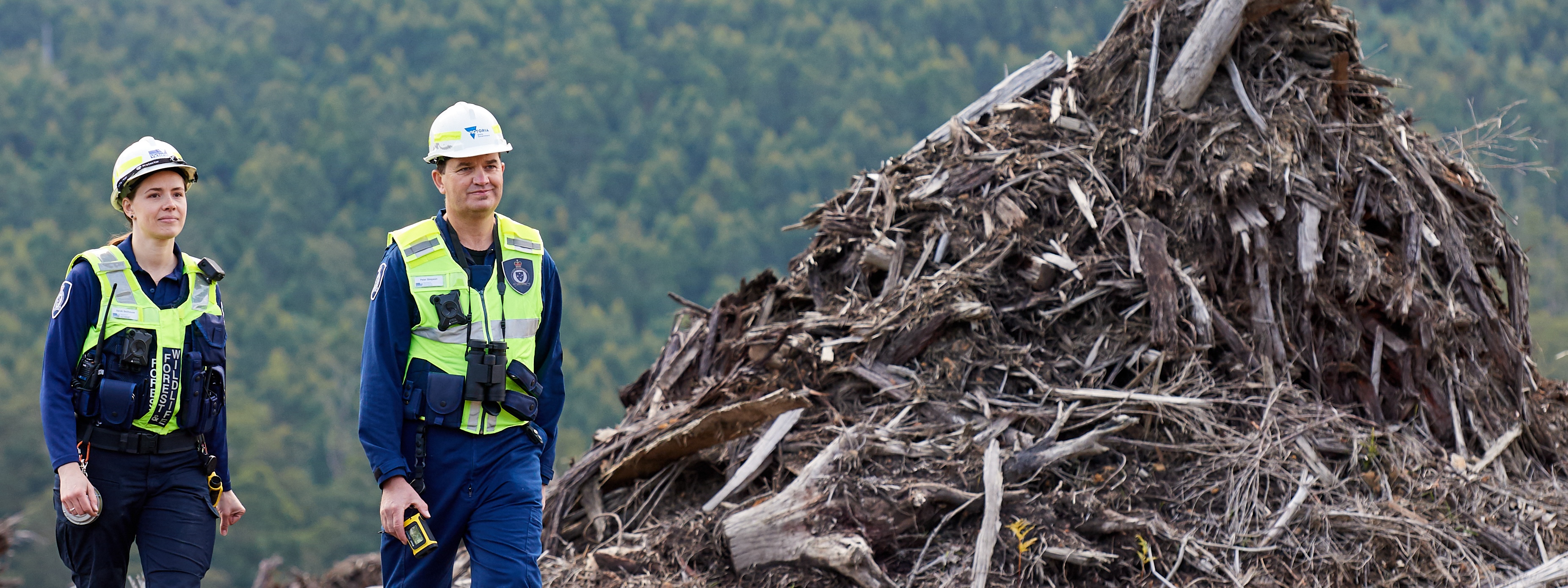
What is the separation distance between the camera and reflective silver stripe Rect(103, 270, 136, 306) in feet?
11.2

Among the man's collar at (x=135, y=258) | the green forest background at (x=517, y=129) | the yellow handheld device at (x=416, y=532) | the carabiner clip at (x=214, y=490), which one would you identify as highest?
the green forest background at (x=517, y=129)

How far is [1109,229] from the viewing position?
5586mm

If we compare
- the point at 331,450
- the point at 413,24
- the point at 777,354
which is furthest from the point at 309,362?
the point at 777,354

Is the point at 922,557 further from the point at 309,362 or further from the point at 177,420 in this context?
the point at 309,362

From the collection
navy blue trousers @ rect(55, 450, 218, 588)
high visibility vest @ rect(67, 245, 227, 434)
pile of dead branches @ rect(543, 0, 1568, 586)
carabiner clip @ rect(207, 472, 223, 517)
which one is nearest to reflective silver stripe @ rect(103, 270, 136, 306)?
high visibility vest @ rect(67, 245, 227, 434)

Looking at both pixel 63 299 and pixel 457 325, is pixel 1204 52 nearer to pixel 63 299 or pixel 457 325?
pixel 457 325

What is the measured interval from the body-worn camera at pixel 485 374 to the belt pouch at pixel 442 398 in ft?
0.07

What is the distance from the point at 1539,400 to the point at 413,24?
7965 centimetres

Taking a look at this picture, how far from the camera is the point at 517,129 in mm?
71875

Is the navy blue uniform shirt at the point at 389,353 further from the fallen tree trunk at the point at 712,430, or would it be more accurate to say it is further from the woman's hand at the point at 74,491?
the fallen tree trunk at the point at 712,430

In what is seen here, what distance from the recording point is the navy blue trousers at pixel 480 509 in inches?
129

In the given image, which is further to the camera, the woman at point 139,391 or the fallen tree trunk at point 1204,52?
the fallen tree trunk at point 1204,52

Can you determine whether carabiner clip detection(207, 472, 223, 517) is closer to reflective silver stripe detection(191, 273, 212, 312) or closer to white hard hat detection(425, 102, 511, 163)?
reflective silver stripe detection(191, 273, 212, 312)

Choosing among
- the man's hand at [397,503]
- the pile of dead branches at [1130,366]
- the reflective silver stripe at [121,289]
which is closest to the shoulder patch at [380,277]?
the man's hand at [397,503]
